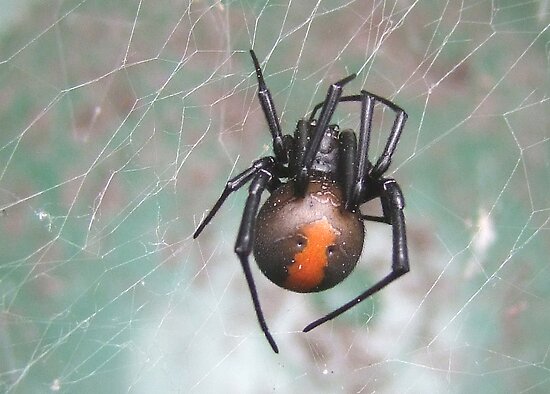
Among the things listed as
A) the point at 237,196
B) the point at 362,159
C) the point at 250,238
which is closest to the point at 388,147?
the point at 362,159

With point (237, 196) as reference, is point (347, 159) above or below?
above

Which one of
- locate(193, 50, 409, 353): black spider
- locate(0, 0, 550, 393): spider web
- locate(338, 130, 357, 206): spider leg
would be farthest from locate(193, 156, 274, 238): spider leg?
locate(0, 0, 550, 393): spider web

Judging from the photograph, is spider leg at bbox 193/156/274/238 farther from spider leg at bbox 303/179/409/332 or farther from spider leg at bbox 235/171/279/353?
spider leg at bbox 303/179/409/332

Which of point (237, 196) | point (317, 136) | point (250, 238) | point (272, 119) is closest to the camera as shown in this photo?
point (250, 238)

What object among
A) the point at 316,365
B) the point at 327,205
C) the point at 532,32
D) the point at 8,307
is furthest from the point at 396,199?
the point at 532,32

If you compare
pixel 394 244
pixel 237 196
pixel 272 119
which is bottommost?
pixel 237 196

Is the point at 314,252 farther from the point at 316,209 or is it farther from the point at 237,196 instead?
the point at 237,196

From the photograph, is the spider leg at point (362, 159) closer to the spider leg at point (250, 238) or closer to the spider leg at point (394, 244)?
the spider leg at point (394, 244)

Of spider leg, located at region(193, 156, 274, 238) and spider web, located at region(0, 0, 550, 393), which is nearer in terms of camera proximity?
spider leg, located at region(193, 156, 274, 238)
